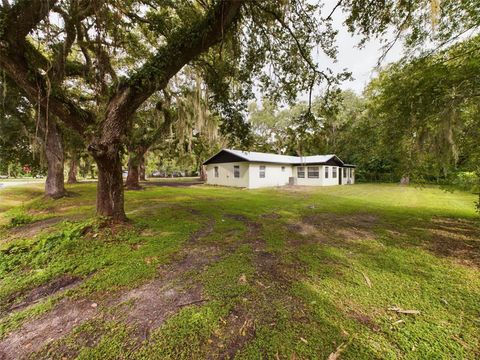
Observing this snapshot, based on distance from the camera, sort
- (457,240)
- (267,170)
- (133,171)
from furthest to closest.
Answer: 1. (267,170)
2. (133,171)
3. (457,240)

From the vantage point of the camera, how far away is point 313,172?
1967cm

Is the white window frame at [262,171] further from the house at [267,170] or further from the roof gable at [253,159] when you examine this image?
the roof gable at [253,159]

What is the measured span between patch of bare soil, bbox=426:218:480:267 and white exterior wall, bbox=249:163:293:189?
1172cm

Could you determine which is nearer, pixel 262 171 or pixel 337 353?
pixel 337 353

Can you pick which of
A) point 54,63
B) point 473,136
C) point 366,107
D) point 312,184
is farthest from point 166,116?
point 312,184

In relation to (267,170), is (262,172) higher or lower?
lower

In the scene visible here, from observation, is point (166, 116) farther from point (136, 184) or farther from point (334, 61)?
point (334, 61)

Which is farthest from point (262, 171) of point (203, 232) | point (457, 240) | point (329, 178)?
point (457, 240)

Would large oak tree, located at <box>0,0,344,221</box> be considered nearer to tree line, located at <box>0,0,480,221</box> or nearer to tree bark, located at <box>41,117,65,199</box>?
tree line, located at <box>0,0,480,221</box>

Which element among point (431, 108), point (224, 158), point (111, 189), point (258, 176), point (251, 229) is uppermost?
point (431, 108)

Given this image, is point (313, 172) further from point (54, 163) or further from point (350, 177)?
point (54, 163)

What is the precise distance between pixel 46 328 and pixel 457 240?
7512 mm

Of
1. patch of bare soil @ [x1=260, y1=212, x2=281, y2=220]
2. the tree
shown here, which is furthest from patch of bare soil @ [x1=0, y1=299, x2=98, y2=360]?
the tree

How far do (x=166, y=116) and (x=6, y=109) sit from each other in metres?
7.81
